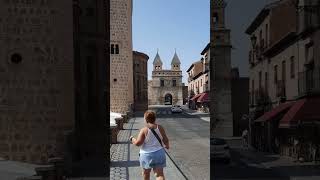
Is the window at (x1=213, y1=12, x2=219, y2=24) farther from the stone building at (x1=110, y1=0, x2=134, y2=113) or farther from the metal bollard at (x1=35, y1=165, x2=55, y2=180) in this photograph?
the metal bollard at (x1=35, y1=165, x2=55, y2=180)

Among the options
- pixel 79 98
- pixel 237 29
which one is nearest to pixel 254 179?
pixel 237 29

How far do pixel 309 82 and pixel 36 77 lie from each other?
3344 millimetres

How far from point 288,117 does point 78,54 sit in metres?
2.71

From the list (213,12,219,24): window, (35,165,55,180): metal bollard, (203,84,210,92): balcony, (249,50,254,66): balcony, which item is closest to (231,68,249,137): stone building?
(249,50,254,66): balcony

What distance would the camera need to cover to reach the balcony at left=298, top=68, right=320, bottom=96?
5883 millimetres

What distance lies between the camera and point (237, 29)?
6617 millimetres

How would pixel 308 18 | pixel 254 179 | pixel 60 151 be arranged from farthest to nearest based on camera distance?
pixel 60 151 < pixel 254 179 < pixel 308 18

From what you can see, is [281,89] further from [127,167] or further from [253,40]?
[127,167]

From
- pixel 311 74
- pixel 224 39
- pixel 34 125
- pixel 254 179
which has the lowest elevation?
pixel 254 179

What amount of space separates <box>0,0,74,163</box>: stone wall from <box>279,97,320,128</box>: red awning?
2728 mm

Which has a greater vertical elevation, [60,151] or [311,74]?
[311,74]

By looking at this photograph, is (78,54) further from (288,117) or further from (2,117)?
(288,117)

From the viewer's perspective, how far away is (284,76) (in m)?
6.23

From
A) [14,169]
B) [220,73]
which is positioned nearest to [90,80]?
[14,169]
